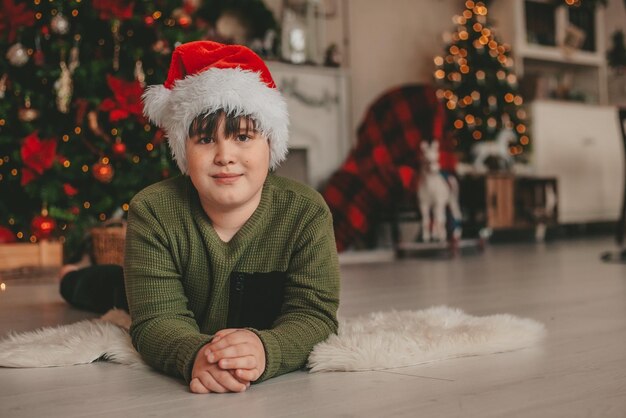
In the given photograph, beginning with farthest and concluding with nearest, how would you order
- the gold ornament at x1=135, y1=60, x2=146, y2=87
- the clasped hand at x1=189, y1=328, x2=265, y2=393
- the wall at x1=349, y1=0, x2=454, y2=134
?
the wall at x1=349, y1=0, x2=454, y2=134 → the gold ornament at x1=135, y1=60, x2=146, y2=87 → the clasped hand at x1=189, y1=328, x2=265, y2=393

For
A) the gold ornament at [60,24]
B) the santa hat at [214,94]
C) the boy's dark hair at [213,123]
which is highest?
the gold ornament at [60,24]

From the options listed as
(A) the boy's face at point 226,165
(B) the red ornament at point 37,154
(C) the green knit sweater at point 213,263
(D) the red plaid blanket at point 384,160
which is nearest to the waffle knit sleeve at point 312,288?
(C) the green knit sweater at point 213,263

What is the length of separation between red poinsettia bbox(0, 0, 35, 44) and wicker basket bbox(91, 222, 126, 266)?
104cm

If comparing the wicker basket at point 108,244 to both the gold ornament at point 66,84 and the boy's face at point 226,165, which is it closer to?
the gold ornament at point 66,84

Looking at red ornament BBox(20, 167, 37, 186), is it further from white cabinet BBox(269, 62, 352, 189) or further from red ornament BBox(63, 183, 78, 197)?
white cabinet BBox(269, 62, 352, 189)

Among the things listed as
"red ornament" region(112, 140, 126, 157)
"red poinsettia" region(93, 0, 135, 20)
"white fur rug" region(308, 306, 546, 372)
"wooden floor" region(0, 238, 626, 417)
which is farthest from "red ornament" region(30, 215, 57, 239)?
"white fur rug" region(308, 306, 546, 372)

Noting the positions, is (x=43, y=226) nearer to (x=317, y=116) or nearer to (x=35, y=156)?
(x=35, y=156)

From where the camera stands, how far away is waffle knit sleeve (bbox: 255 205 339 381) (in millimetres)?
1264

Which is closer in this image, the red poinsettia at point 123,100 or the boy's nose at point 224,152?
the boy's nose at point 224,152

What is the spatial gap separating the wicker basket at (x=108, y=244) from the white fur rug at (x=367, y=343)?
53.1 inches

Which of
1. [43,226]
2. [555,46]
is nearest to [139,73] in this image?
[43,226]

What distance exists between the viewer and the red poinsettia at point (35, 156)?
3299 mm

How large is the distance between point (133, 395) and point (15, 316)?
1099mm

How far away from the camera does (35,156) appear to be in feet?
10.8
